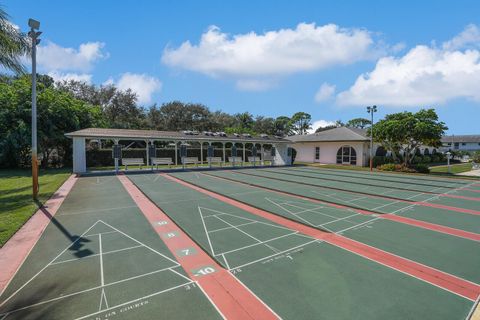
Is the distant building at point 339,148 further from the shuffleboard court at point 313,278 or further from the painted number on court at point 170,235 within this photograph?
the painted number on court at point 170,235

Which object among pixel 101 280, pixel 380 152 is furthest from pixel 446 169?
pixel 101 280

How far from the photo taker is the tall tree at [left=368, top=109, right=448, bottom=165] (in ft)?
65.7

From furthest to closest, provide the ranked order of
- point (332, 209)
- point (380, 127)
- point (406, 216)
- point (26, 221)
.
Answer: point (380, 127) → point (332, 209) → point (406, 216) → point (26, 221)

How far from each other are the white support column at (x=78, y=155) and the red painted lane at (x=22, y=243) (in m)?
10.8

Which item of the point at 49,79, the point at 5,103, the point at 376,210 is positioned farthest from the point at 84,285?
the point at 49,79

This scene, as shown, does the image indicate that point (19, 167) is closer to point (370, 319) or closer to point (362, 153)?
point (370, 319)

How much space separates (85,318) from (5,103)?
81.5ft

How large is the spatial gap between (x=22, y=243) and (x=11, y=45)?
7848 millimetres

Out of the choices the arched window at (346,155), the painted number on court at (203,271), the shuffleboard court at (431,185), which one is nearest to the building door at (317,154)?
the arched window at (346,155)

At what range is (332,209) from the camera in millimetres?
8484

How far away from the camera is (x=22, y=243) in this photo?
5.34 meters

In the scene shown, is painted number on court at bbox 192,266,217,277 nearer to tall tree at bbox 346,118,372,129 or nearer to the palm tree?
the palm tree

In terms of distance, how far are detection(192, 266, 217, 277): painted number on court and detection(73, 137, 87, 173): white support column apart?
17455 millimetres

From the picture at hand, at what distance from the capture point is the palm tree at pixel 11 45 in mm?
8938
